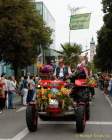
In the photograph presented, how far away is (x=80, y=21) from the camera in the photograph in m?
50.2

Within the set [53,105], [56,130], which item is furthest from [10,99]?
[53,105]

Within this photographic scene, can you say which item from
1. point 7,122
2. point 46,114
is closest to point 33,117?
point 46,114

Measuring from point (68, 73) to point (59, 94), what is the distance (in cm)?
202

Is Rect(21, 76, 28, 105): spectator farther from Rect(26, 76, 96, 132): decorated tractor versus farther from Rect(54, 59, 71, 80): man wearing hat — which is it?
Rect(26, 76, 96, 132): decorated tractor

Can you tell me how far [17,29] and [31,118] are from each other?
75.4 feet

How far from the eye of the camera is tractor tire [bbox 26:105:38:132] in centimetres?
1603

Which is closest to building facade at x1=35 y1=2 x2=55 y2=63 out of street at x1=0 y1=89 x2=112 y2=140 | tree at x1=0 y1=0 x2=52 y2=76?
tree at x1=0 y1=0 x2=52 y2=76

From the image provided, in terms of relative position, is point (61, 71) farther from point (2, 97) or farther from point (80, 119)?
point (2, 97)

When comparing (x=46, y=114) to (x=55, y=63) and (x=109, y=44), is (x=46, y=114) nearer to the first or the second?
(x=55, y=63)

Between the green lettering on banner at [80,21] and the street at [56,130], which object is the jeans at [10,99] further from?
the green lettering on banner at [80,21]

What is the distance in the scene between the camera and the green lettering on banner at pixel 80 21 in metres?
48.6

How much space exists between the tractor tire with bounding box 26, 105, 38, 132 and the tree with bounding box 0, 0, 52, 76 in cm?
2157

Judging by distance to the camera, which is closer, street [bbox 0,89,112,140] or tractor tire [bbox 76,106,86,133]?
street [bbox 0,89,112,140]

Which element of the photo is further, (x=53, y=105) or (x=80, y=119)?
(x=53, y=105)
